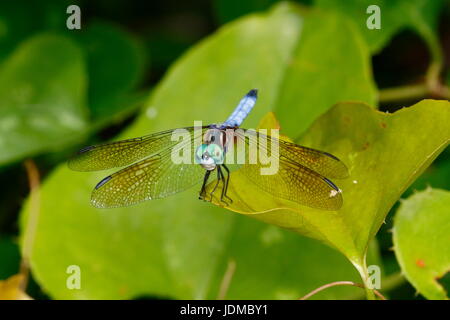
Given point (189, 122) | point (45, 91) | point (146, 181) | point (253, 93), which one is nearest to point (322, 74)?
point (253, 93)

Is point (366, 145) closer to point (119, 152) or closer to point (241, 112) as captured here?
point (241, 112)

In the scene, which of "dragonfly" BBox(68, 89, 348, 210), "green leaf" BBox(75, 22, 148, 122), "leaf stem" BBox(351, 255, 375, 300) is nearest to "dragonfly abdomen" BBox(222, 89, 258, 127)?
"dragonfly" BBox(68, 89, 348, 210)

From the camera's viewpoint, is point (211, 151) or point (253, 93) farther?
point (253, 93)

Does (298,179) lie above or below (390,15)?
below

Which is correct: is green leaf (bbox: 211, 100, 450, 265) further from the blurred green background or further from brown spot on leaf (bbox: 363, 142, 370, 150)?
the blurred green background

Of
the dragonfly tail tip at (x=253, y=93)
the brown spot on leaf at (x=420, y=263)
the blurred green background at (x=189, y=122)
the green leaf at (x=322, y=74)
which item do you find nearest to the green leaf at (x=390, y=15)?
the blurred green background at (x=189, y=122)

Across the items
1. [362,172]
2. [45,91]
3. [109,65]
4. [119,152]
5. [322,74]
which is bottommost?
[362,172]

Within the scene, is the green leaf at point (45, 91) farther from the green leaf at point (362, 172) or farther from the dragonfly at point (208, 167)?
the green leaf at point (362, 172)
